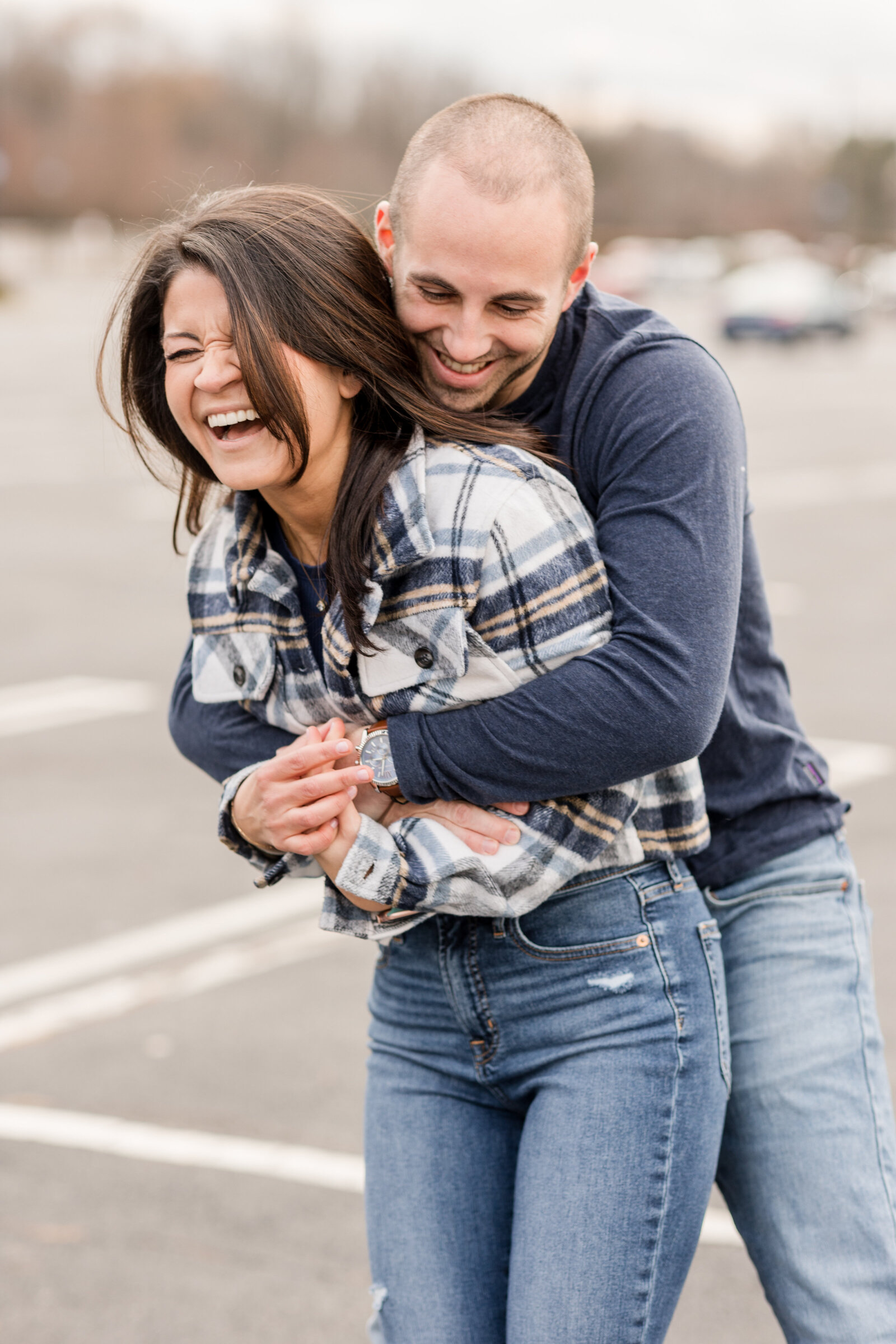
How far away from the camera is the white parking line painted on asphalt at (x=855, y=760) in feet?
20.3

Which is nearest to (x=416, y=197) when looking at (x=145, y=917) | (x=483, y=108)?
(x=483, y=108)

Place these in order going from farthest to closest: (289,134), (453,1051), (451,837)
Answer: (289,134), (453,1051), (451,837)

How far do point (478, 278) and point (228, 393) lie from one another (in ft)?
1.27

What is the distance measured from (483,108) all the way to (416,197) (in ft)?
0.54

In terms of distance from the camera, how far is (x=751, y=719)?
7.49ft

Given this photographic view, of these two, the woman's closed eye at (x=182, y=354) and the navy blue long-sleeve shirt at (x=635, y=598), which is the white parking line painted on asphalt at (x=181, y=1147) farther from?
the woman's closed eye at (x=182, y=354)

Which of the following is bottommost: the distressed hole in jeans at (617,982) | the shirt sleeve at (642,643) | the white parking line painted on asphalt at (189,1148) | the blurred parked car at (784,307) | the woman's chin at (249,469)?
the blurred parked car at (784,307)

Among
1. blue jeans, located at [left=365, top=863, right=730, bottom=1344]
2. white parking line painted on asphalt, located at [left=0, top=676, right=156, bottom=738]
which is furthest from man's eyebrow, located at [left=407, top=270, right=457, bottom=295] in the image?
white parking line painted on asphalt, located at [left=0, top=676, right=156, bottom=738]

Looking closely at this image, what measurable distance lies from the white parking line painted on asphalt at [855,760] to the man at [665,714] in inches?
150

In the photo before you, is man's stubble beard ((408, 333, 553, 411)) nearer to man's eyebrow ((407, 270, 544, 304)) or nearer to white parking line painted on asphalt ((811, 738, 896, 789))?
man's eyebrow ((407, 270, 544, 304))

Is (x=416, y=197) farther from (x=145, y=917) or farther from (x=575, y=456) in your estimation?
(x=145, y=917)

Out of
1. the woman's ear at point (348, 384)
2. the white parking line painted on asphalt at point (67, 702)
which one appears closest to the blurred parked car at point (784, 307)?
the white parking line painted on asphalt at point (67, 702)

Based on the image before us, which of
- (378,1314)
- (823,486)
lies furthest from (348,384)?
(823,486)

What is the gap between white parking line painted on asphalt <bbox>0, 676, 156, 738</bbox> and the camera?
6.98 meters
